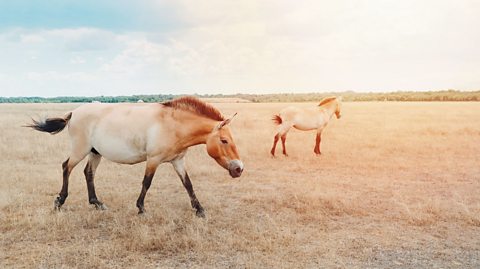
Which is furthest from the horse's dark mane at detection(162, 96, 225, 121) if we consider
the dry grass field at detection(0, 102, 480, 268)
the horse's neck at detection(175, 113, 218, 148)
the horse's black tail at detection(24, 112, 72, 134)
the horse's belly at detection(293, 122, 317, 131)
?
the horse's belly at detection(293, 122, 317, 131)

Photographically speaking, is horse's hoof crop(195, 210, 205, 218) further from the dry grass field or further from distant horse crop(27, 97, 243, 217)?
the dry grass field

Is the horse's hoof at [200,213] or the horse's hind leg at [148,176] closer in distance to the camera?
the horse's hind leg at [148,176]

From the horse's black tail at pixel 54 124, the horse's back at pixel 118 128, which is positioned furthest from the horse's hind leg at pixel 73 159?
the horse's black tail at pixel 54 124

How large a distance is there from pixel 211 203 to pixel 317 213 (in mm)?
2069

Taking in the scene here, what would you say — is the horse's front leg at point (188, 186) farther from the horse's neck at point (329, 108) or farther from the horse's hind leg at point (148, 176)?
the horse's neck at point (329, 108)

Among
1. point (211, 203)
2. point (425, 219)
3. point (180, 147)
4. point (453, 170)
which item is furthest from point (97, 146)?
point (453, 170)

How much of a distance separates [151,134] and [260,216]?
2332mm

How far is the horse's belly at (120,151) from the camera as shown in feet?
23.7

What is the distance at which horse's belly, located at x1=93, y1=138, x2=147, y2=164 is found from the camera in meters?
7.22

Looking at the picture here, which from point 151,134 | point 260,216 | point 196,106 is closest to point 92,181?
point 151,134

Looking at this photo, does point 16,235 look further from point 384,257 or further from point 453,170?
point 453,170

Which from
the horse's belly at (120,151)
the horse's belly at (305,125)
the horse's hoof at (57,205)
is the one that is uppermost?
the horse's belly at (120,151)

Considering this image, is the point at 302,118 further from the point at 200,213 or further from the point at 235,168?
the point at 235,168

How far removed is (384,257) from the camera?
5539 millimetres
